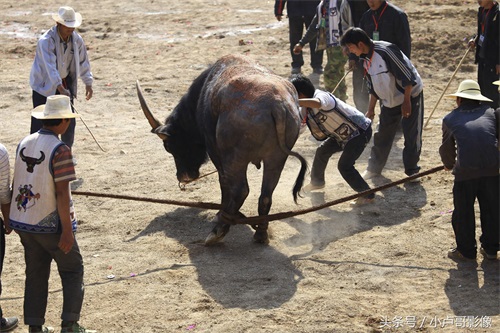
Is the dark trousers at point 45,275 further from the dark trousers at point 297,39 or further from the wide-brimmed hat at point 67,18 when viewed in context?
the dark trousers at point 297,39

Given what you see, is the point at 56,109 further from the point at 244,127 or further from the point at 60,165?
the point at 244,127

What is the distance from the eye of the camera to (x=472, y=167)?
6914mm

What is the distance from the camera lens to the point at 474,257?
23.5 feet

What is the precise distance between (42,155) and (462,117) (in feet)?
11.4

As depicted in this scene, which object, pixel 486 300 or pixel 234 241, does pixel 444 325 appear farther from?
pixel 234 241

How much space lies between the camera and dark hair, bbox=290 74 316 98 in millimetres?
8258

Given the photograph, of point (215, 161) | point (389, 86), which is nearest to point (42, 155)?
point (215, 161)

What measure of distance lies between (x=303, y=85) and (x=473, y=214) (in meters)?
2.19

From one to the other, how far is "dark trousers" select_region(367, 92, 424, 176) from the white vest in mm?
4611

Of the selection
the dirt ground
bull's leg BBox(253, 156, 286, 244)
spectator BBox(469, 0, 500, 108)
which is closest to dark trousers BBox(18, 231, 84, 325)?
the dirt ground

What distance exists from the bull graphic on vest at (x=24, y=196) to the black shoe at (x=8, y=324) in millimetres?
953

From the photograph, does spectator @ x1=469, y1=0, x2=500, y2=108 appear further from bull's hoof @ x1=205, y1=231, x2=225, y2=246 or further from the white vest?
the white vest

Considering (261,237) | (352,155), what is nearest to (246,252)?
(261,237)

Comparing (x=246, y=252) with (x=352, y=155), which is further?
(x=352, y=155)
